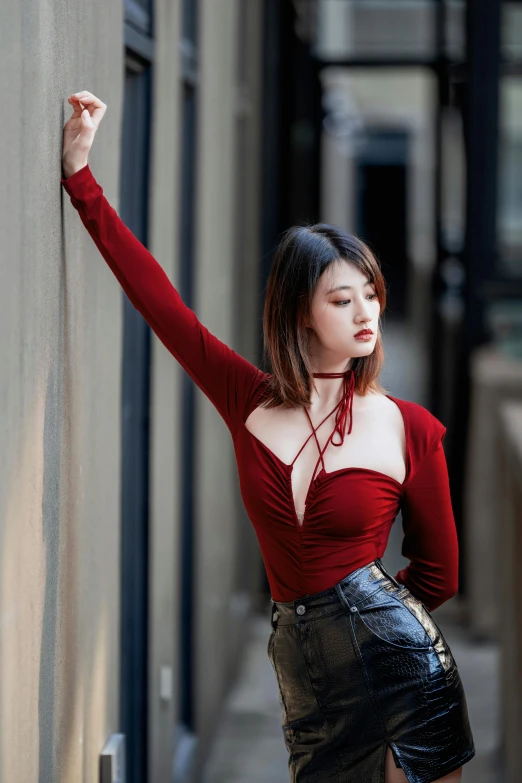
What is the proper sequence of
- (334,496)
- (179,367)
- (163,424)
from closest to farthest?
1. (334,496)
2. (163,424)
3. (179,367)

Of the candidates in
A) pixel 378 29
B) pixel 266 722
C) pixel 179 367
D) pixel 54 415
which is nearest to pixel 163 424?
pixel 179 367

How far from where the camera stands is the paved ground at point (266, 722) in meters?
4.34

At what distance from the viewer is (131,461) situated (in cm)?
315

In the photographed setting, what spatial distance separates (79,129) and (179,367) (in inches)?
72.2

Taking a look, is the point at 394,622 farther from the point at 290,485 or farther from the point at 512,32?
the point at 512,32

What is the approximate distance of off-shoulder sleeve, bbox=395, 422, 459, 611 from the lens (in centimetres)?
207

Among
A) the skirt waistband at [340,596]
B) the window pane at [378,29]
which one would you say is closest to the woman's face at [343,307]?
the skirt waistband at [340,596]

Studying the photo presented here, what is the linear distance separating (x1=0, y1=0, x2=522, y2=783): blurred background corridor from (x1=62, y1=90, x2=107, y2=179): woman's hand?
3 cm

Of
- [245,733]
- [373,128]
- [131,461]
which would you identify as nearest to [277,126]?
[245,733]

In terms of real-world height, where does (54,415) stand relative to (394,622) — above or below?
above

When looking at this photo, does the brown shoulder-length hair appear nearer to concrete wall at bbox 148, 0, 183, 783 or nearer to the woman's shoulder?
the woman's shoulder

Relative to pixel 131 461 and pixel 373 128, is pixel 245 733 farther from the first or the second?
pixel 373 128

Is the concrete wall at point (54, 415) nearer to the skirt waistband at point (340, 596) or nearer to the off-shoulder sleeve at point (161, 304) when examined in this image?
the off-shoulder sleeve at point (161, 304)

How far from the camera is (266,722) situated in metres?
4.81
